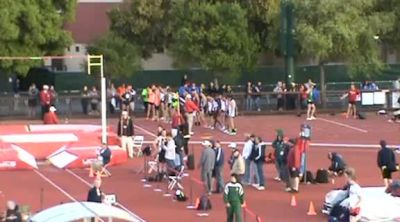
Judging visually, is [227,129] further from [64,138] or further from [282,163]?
[282,163]

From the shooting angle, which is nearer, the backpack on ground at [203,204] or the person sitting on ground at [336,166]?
the backpack on ground at [203,204]

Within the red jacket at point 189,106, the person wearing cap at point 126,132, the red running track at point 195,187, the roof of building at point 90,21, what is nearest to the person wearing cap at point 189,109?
the red jacket at point 189,106

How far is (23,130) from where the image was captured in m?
36.0

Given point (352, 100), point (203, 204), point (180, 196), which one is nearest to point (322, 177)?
point (180, 196)

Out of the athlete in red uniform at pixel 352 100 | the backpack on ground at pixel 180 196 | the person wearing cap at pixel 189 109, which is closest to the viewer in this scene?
the backpack on ground at pixel 180 196

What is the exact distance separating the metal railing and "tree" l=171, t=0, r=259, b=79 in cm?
413

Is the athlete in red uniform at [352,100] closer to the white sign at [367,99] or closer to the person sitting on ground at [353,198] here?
the white sign at [367,99]

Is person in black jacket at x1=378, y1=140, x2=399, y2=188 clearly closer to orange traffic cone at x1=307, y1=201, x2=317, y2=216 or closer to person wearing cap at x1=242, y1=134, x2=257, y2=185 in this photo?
orange traffic cone at x1=307, y1=201, x2=317, y2=216

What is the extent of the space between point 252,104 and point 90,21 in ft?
57.3

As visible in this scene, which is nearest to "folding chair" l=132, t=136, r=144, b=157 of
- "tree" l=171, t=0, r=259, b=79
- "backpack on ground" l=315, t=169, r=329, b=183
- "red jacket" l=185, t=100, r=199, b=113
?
"red jacket" l=185, t=100, r=199, b=113

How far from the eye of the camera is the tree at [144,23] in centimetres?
5419

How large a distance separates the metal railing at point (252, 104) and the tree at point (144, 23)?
24.6 ft

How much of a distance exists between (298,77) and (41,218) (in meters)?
43.7

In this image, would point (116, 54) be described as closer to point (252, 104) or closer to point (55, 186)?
point (252, 104)
